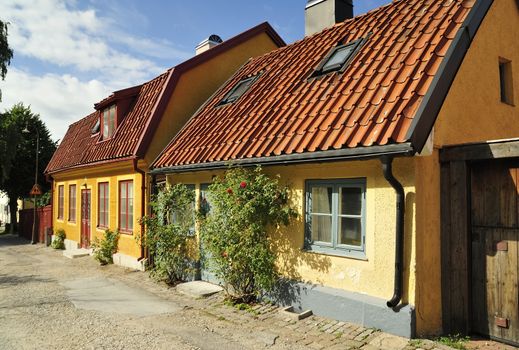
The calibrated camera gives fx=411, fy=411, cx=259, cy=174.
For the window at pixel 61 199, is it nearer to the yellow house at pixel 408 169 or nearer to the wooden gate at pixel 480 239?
the yellow house at pixel 408 169

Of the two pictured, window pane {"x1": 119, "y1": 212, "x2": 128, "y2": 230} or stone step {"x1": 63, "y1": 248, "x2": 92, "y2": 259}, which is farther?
stone step {"x1": 63, "y1": 248, "x2": 92, "y2": 259}

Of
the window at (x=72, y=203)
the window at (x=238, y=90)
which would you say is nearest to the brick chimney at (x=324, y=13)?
the window at (x=238, y=90)

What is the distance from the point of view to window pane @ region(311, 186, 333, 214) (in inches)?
258

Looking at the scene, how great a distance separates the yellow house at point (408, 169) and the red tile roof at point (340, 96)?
0.11ft

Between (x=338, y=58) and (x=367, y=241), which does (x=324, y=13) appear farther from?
(x=367, y=241)

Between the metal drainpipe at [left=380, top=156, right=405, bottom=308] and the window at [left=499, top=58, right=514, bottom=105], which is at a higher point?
the window at [left=499, top=58, right=514, bottom=105]

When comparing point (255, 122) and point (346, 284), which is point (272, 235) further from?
point (255, 122)

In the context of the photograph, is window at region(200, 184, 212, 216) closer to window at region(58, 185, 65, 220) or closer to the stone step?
the stone step

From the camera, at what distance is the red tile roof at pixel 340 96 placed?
6.00 meters

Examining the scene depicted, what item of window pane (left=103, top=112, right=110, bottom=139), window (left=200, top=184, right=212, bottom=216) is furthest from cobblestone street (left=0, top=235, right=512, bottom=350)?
window pane (left=103, top=112, right=110, bottom=139)

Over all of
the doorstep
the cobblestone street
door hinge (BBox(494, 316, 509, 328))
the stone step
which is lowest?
the stone step

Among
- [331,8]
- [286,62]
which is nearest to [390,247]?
[286,62]

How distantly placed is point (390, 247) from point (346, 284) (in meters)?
0.98

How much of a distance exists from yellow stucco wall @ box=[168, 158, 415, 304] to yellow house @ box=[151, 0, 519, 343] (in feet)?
0.06
